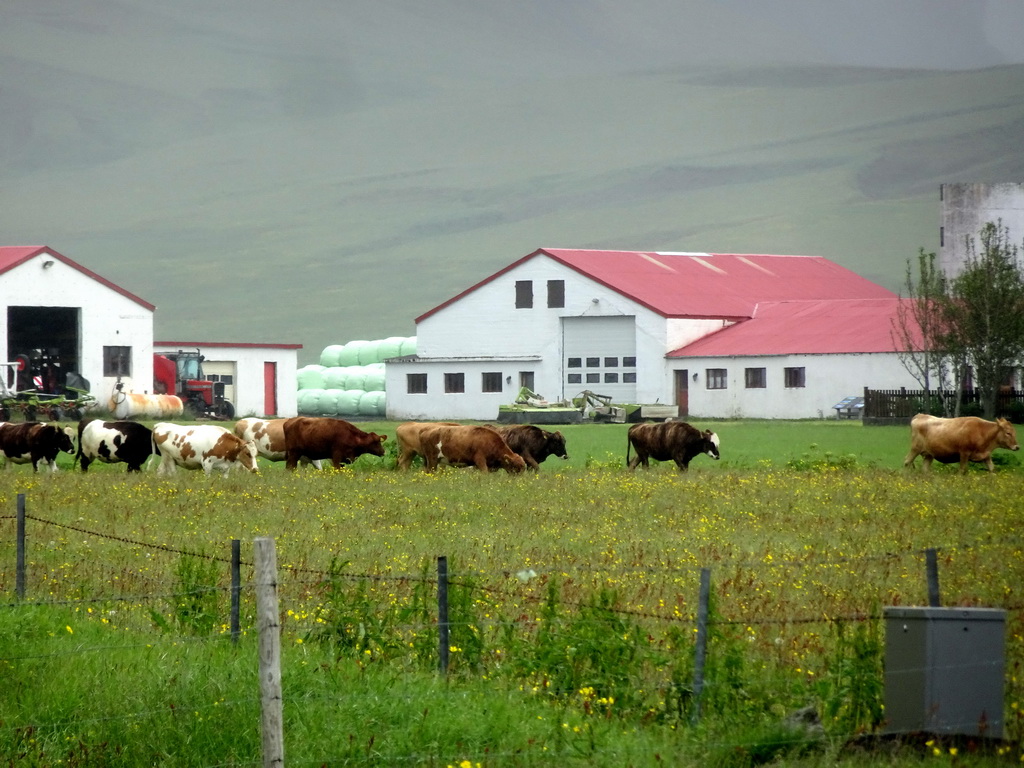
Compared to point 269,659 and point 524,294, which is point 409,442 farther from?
point 524,294

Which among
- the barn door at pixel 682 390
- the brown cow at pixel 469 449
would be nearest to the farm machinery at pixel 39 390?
the brown cow at pixel 469 449

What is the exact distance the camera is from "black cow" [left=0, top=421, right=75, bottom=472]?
25.1 m

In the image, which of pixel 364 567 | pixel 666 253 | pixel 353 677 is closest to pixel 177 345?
pixel 666 253

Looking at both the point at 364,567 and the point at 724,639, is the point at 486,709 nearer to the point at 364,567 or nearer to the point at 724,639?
the point at 724,639

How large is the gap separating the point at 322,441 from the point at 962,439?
37.6ft

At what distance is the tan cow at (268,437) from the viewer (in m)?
26.9

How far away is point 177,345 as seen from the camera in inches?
2525

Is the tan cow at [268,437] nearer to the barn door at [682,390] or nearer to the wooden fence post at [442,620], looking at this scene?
the wooden fence post at [442,620]

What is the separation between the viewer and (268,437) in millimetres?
27031

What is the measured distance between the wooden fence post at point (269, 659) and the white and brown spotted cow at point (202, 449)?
17.7 metres

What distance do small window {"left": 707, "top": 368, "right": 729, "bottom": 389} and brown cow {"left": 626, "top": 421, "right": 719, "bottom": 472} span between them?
30096 mm

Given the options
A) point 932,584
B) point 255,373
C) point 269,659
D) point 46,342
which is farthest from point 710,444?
point 255,373

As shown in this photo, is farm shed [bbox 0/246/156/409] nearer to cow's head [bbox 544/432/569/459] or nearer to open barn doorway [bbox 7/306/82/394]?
open barn doorway [bbox 7/306/82/394]

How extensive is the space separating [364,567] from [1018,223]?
65.7 m
